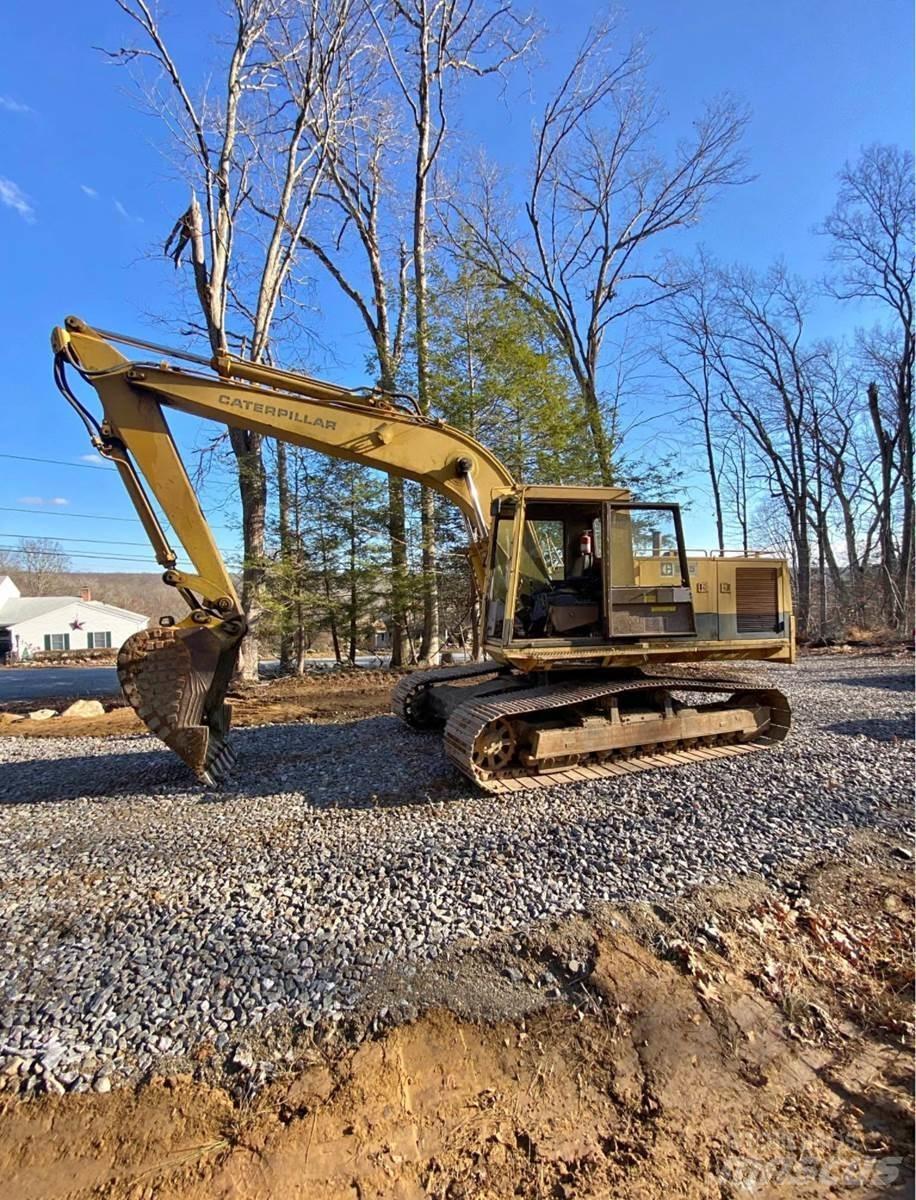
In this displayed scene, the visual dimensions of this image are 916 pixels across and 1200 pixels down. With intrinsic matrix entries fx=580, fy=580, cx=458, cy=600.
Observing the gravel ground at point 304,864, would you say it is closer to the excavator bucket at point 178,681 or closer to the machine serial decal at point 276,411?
the excavator bucket at point 178,681

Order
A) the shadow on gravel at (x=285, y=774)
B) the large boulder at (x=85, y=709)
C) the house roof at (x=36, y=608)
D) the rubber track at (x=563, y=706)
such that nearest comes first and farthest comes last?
the rubber track at (x=563, y=706)
the shadow on gravel at (x=285, y=774)
the large boulder at (x=85, y=709)
the house roof at (x=36, y=608)

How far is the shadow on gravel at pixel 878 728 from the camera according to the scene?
653cm

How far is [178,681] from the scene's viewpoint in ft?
16.3

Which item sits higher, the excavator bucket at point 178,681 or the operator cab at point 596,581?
the operator cab at point 596,581

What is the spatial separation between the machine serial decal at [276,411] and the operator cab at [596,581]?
186 centimetres

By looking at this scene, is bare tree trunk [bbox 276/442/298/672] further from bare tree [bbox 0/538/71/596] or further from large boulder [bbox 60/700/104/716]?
bare tree [bbox 0/538/71/596]

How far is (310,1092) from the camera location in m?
2.08

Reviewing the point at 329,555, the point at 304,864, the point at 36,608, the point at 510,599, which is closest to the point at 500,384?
the point at 329,555

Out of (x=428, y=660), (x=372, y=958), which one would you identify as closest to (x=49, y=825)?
(x=372, y=958)

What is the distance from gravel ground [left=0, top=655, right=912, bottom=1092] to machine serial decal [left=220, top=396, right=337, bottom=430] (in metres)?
3.34

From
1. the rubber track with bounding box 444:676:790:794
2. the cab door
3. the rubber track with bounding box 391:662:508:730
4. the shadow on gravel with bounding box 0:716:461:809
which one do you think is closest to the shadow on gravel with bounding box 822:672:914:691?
the rubber track with bounding box 444:676:790:794

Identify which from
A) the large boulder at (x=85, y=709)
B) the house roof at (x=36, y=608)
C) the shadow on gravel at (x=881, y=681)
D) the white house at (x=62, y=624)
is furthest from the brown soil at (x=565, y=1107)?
the house roof at (x=36, y=608)

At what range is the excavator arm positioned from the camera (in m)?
4.94

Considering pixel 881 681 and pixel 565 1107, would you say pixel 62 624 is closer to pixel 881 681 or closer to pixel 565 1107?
pixel 881 681
